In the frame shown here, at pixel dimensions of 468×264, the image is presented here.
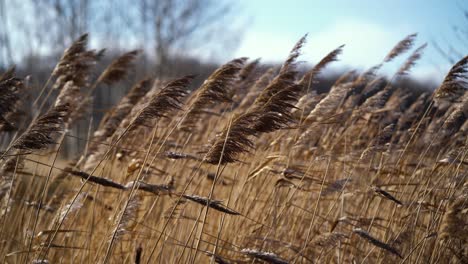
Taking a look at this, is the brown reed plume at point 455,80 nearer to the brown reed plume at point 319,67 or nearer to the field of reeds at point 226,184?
the field of reeds at point 226,184

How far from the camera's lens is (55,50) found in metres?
17.5

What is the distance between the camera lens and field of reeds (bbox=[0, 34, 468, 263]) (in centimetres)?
231

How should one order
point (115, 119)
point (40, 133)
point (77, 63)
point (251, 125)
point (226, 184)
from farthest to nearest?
point (115, 119) < point (226, 184) < point (77, 63) < point (251, 125) < point (40, 133)

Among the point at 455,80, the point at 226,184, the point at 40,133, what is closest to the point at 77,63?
the point at 226,184

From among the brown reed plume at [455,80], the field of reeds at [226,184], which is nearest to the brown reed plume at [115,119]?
the field of reeds at [226,184]

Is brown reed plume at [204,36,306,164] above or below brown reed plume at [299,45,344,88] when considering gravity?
below

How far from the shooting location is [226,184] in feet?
12.1

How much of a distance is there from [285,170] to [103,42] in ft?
57.0

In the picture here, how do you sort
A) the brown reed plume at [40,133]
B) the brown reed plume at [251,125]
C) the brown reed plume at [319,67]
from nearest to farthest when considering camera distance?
the brown reed plume at [40,133]
the brown reed plume at [251,125]
the brown reed plume at [319,67]

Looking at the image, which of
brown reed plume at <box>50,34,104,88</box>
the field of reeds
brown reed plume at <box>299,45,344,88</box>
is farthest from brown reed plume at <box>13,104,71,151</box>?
brown reed plume at <box>299,45,344,88</box>

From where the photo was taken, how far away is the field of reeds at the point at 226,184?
231 cm

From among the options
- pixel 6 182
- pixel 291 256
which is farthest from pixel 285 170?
pixel 6 182

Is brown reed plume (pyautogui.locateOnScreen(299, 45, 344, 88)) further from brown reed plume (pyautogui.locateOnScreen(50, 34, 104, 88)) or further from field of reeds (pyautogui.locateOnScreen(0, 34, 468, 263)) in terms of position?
brown reed plume (pyautogui.locateOnScreen(50, 34, 104, 88))

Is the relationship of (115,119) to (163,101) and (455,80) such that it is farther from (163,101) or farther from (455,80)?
(455,80)
